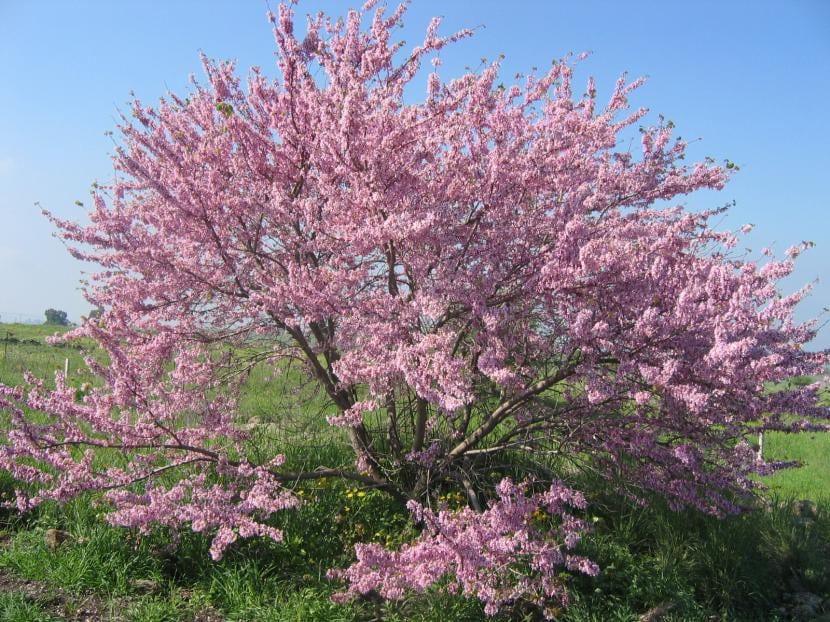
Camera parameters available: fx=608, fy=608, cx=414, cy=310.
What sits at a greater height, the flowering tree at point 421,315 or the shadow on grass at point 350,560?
the flowering tree at point 421,315

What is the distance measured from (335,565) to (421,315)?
219cm

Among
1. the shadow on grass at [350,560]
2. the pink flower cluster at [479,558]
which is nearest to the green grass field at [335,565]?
the shadow on grass at [350,560]

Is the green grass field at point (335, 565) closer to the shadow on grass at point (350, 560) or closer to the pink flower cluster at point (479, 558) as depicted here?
A: the shadow on grass at point (350, 560)

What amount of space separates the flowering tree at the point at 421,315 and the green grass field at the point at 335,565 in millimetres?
357

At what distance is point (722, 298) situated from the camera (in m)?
3.74

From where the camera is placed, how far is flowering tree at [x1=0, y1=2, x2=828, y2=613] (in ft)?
12.3

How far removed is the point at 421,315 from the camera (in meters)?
4.12

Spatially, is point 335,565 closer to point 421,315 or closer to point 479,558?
point 479,558

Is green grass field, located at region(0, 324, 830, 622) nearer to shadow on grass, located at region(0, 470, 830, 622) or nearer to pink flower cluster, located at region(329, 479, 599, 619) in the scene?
shadow on grass, located at region(0, 470, 830, 622)

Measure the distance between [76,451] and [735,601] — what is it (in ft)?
20.4

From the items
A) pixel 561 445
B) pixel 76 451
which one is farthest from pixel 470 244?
pixel 76 451

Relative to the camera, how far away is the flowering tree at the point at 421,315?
12.3 feet

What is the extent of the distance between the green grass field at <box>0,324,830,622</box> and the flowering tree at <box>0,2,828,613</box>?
36 cm

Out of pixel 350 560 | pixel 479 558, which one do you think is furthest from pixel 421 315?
pixel 350 560
